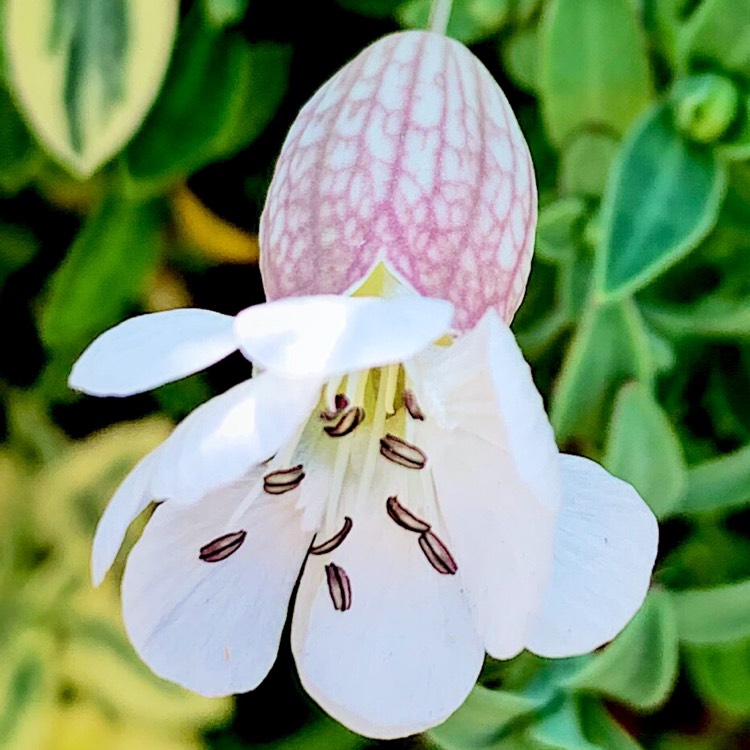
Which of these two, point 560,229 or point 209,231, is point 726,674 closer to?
point 560,229

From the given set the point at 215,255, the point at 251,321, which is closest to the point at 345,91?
the point at 251,321

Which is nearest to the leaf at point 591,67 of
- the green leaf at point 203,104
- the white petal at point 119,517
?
the green leaf at point 203,104

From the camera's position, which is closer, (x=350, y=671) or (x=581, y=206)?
(x=350, y=671)

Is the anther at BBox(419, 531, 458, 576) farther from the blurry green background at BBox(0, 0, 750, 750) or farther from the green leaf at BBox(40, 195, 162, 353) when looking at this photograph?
the green leaf at BBox(40, 195, 162, 353)

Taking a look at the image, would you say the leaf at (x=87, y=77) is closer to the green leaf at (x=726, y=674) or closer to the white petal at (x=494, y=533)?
the white petal at (x=494, y=533)

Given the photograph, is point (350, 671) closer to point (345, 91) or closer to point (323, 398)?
point (323, 398)

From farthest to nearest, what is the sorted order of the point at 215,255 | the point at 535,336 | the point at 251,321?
the point at 215,255, the point at 535,336, the point at 251,321
